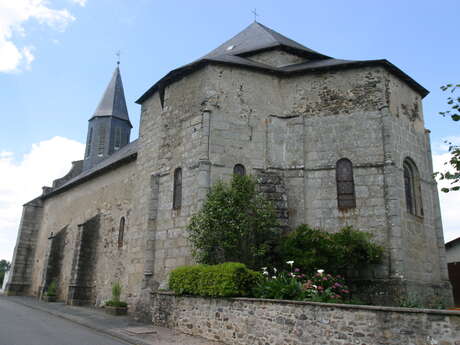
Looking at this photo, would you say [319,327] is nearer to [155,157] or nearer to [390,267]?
[390,267]

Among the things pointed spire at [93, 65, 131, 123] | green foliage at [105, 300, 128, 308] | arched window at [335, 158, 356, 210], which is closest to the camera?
arched window at [335, 158, 356, 210]

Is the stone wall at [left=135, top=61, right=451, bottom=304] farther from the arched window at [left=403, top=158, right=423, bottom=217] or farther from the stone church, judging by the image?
the arched window at [left=403, top=158, right=423, bottom=217]

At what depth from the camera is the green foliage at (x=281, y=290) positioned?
28.0 feet

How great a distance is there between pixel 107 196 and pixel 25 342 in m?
11.9

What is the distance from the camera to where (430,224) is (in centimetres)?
1312

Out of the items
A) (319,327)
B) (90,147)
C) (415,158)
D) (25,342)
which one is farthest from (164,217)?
(90,147)

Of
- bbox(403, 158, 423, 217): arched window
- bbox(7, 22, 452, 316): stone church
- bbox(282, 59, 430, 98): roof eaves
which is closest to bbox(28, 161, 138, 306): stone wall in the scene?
bbox(7, 22, 452, 316): stone church

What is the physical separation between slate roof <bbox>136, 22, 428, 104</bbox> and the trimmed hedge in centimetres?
683

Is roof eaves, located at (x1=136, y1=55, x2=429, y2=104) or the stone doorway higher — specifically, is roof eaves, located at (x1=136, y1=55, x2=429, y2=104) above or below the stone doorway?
above

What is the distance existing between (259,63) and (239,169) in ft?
13.7

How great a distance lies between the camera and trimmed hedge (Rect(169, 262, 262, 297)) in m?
9.20

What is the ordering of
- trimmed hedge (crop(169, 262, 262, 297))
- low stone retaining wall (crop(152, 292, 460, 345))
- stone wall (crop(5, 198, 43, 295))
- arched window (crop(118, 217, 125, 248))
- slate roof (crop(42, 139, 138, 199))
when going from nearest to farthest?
low stone retaining wall (crop(152, 292, 460, 345)), trimmed hedge (crop(169, 262, 262, 297)), arched window (crop(118, 217, 125, 248)), slate roof (crop(42, 139, 138, 199)), stone wall (crop(5, 198, 43, 295))

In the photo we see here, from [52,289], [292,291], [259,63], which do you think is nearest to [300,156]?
[259,63]

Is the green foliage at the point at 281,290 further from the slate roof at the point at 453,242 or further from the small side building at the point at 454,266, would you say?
the slate roof at the point at 453,242
